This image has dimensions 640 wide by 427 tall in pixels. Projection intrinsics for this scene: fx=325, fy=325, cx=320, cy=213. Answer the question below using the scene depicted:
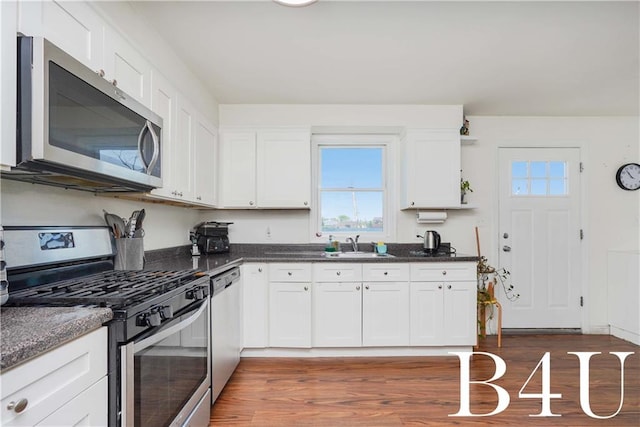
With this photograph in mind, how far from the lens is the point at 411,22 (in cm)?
198

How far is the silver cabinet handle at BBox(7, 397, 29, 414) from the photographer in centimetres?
74

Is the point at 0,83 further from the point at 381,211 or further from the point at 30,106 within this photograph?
the point at 381,211

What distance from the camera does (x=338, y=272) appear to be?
2932 mm

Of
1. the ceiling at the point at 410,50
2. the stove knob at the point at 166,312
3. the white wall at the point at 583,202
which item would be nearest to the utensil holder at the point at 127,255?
the stove knob at the point at 166,312

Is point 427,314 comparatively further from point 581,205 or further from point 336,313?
point 581,205

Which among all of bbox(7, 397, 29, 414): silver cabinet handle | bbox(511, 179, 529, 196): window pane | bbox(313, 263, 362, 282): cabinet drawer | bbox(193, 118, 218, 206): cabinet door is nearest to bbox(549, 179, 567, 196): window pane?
bbox(511, 179, 529, 196): window pane

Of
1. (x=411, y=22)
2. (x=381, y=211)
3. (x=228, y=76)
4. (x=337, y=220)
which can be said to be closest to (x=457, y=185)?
(x=381, y=211)

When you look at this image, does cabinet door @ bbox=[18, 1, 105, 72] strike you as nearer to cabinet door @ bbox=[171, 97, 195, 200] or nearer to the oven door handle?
cabinet door @ bbox=[171, 97, 195, 200]

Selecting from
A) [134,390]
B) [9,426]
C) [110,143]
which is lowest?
[134,390]

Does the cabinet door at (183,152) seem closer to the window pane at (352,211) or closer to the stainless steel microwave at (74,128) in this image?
the stainless steel microwave at (74,128)

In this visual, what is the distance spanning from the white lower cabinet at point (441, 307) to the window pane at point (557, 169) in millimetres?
1857

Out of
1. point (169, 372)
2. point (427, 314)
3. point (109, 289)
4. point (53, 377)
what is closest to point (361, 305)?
point (427, 314)

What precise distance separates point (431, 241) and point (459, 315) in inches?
28.8

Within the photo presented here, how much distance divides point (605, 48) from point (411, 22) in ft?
4.85
